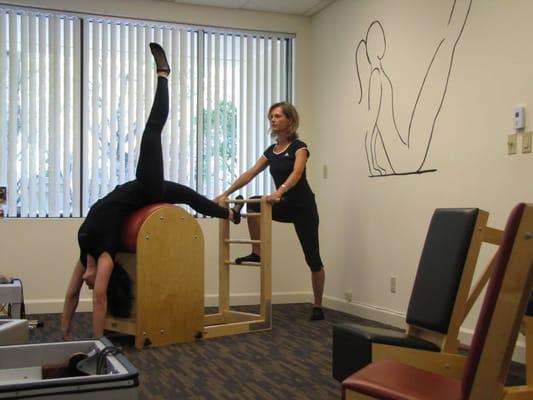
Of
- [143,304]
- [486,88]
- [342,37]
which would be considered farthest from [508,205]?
[342,37]

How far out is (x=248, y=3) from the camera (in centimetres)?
549

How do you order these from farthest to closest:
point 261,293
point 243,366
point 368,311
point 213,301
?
point 213,301 < point 368,311 < point 261,293 < point 243,366

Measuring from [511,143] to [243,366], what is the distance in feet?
6.26

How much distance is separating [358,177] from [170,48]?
2.12 m

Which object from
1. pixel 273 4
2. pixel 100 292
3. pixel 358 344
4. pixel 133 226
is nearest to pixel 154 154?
pixel 133 226

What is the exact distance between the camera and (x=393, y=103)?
14.6 feet

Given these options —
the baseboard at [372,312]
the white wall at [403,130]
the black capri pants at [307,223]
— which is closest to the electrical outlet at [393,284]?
the white wall at [403,130]

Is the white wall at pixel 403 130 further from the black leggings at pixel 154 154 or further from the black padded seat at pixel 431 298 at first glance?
the black leggings at pixel 154 154

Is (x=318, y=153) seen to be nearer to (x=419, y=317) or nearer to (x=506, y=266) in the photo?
(x=419, y=317)

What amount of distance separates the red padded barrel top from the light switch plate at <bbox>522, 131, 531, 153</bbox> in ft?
6.95

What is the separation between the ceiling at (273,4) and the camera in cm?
544

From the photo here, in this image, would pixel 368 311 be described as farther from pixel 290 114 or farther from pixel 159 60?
pixel 159 60

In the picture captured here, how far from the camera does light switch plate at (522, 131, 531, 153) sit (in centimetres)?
317

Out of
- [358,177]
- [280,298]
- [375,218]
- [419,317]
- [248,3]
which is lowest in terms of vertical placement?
[280,298]
